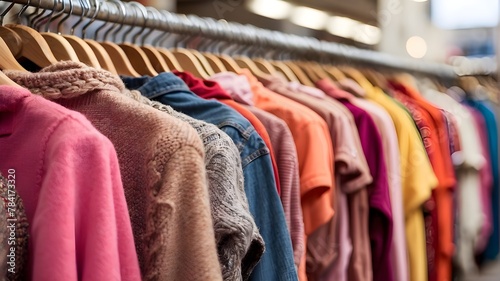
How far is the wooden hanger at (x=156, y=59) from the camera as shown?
1.13m

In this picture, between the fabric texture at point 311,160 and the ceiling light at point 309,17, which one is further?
the ceiling light at point 309,17

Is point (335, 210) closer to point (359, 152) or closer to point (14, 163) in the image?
point (359, 152)

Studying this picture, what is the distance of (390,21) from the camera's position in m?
2.92

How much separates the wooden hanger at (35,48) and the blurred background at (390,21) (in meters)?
1.32

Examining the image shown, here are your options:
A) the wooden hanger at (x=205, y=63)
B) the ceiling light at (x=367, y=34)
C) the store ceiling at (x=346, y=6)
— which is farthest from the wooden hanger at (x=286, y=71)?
the ceiling light at (x=367, y=34)

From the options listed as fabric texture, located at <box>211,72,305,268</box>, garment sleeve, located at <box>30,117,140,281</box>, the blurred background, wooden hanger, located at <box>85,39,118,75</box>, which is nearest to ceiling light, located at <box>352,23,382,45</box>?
the blurred background

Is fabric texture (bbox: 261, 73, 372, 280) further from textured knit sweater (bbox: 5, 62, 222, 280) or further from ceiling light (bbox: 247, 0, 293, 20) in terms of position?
ceiling light (bbox: 247, 0, 293, 20)

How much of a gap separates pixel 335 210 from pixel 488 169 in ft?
3.12

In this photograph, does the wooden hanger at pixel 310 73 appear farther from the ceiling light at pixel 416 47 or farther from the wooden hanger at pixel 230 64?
the ceiling light at pixel 416 47

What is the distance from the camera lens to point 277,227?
0.93 meters

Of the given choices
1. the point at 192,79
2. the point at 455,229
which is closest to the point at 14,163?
the point at 192,79

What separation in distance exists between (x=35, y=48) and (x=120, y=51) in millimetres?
178

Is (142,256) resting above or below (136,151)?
below

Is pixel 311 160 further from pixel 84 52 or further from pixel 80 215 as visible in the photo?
pixel 80 215
